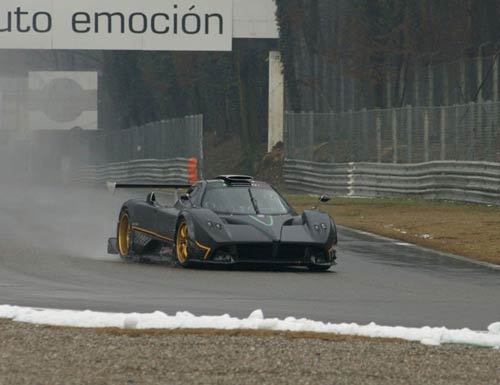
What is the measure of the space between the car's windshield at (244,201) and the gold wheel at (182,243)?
0.40m

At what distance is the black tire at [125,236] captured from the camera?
1919 cm

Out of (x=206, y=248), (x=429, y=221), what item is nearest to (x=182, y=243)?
(x=206, y=248)

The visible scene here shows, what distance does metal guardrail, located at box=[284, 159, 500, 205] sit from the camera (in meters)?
32.9

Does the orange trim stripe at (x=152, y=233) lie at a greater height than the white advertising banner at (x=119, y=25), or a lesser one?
lesser

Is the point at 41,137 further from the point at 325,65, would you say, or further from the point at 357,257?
the point at 357,257

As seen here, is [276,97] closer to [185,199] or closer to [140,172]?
[140,172]

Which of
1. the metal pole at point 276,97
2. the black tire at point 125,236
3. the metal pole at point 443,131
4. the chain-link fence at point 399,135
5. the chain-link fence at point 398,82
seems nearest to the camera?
the black tire at point 125,236

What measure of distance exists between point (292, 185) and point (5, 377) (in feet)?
117

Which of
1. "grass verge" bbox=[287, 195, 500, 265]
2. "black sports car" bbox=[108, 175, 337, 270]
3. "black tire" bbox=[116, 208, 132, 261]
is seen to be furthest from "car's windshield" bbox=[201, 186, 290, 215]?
"grass verge" bbox=[287, 195, 500, 265]

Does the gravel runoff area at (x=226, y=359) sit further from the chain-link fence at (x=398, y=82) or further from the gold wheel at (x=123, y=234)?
the chain-link fence at (x=398, y=82)

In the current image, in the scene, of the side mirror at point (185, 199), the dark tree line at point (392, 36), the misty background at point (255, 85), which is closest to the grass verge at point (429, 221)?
the misty background at point (255, 85)

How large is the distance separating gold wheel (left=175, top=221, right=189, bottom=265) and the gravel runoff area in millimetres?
6721

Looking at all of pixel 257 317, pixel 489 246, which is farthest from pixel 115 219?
pixel 257 317

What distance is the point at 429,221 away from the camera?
2808cm
